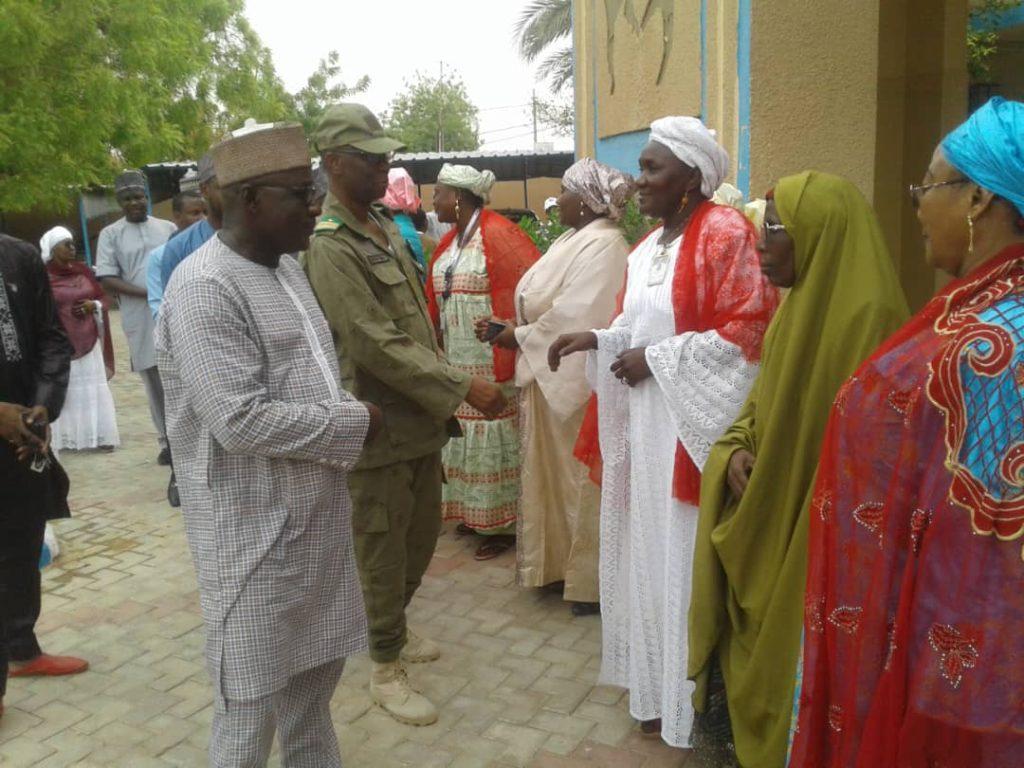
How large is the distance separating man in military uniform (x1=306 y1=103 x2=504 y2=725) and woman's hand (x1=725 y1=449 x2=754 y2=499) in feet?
3.38

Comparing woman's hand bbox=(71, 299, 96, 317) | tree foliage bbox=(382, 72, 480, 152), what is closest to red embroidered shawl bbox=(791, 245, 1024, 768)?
woman's hand bbox=(71, 299, 96, 317)

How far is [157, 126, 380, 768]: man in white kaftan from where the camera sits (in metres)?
2.41

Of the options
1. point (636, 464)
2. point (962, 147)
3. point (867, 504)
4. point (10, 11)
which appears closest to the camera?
point (962, 147)

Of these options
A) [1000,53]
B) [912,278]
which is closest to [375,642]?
[912,278]

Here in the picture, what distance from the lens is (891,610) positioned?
1.85m

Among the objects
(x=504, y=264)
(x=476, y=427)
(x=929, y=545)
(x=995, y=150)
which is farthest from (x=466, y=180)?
(x=929, y=545)

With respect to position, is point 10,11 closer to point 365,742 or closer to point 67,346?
point 67,346

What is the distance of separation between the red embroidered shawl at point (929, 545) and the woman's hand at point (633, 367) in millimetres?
1256

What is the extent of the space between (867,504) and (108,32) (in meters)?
15.9

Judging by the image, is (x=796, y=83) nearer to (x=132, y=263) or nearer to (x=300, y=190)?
(x=300, y=190)

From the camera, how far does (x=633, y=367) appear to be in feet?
10.7

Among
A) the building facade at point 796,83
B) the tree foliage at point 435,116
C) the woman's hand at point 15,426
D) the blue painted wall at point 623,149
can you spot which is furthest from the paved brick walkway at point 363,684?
the tree foliage at point 435,116

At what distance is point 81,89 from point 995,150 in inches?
575

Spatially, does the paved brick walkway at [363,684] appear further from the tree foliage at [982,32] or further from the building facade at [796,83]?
the tree foliage at [982,32]
